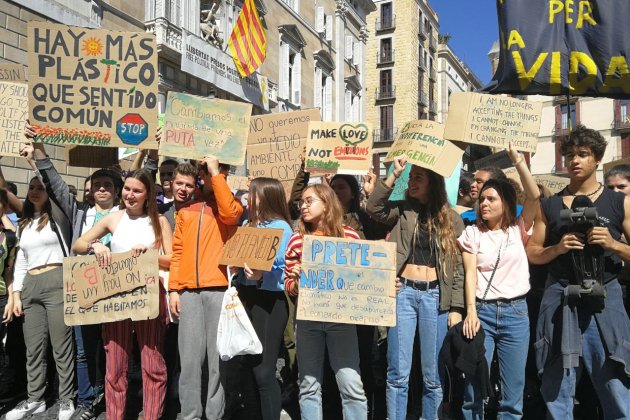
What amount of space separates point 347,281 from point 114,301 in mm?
1638

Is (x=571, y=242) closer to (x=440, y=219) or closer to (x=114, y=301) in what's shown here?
(x=440, y=219)

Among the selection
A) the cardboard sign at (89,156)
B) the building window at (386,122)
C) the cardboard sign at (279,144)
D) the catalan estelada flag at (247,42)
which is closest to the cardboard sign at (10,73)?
the cardboard sign at (89,156)

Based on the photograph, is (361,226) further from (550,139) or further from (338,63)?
(550,139)

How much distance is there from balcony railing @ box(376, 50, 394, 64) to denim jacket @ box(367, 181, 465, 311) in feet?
141

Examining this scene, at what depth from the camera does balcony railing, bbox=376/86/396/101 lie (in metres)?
44.3

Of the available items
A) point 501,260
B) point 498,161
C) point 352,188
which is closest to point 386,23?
point 498,161

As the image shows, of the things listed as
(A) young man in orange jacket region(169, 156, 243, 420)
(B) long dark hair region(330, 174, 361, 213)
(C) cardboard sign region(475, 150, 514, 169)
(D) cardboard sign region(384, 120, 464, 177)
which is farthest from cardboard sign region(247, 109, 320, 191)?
(C) cardboard sign region(475, 150, 514, 169)

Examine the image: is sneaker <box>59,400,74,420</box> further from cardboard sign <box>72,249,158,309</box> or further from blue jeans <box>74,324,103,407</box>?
cardboard sign <box>72,249,158,309</box>

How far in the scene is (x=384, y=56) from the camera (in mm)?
45094

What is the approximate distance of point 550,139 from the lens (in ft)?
131

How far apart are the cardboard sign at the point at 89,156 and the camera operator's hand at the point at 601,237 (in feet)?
12.5

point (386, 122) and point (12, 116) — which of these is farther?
point (386, 122)

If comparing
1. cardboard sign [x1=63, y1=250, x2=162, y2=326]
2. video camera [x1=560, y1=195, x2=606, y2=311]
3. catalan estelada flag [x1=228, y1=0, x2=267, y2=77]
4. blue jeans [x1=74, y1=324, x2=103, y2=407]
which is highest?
catalan estelada flag [x1=228, y1=0, x2=267, y2=77]

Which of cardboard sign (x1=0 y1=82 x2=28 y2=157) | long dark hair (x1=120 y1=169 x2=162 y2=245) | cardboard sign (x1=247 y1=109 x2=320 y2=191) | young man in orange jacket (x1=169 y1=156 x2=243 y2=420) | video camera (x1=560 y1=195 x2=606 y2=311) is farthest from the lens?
cardboard sign (x1=247 y1=109 x2=320 y2=191)
